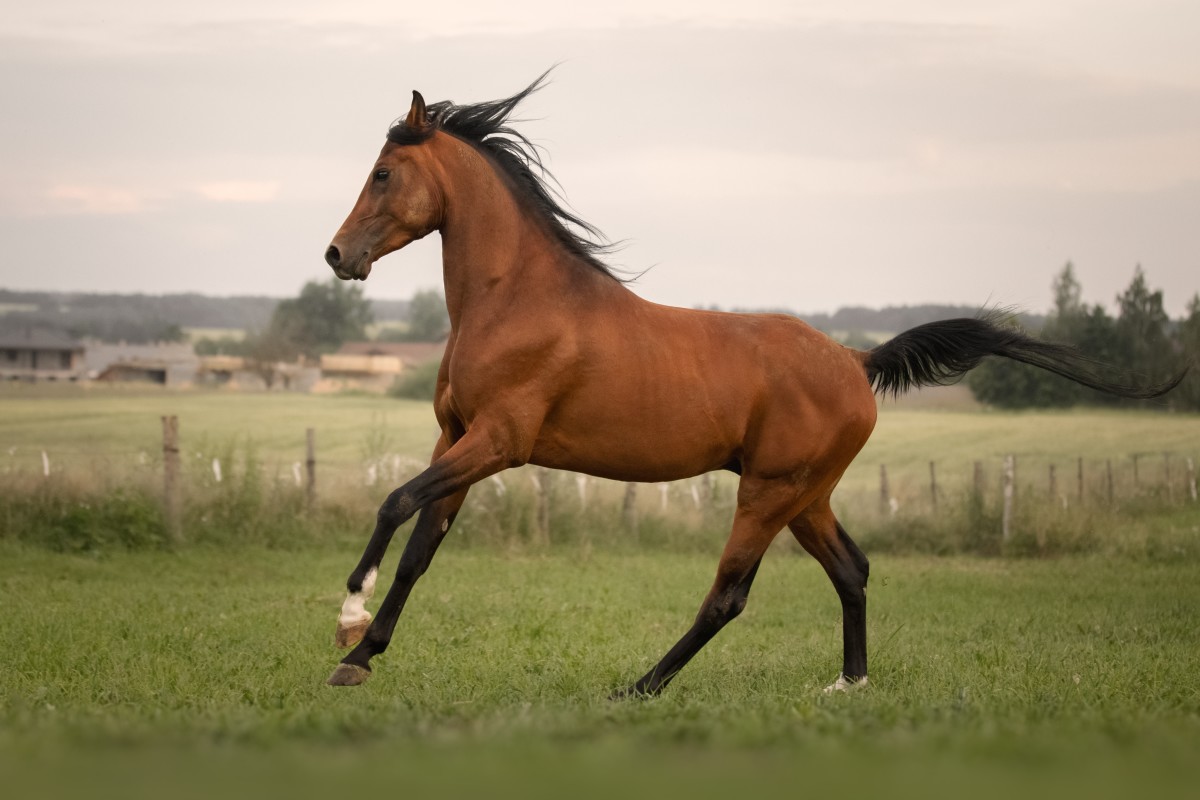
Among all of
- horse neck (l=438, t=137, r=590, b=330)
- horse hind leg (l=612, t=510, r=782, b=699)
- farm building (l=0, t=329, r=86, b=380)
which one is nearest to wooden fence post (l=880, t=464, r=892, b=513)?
horse hind leg (l=612, t=510, r=782, b=699)

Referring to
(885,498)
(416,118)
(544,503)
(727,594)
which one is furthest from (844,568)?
(885,498)

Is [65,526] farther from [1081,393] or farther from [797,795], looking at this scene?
[1081,393]

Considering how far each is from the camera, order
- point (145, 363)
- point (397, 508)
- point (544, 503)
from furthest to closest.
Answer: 1. point (145, 363)
2. point (544, 503)
3. point (397, 508)

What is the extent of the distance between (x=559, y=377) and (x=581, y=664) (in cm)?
223

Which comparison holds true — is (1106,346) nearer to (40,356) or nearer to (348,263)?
(348,263)

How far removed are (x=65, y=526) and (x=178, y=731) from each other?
12.3 meters

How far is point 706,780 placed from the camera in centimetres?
352

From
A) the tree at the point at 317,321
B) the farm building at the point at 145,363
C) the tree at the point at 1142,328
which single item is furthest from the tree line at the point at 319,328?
the tree at the point at 1142,328

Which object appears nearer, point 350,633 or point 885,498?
point 350,633

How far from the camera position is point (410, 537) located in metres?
6.79

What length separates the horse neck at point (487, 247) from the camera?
278 inches

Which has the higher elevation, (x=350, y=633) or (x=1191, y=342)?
(x=1191, y=342)

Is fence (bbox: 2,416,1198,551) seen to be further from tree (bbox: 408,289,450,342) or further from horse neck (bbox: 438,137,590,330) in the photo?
tree (bbox: 408,289,450,342)

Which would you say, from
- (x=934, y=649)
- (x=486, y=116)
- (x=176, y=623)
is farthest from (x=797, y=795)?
(x=176, y=623)
